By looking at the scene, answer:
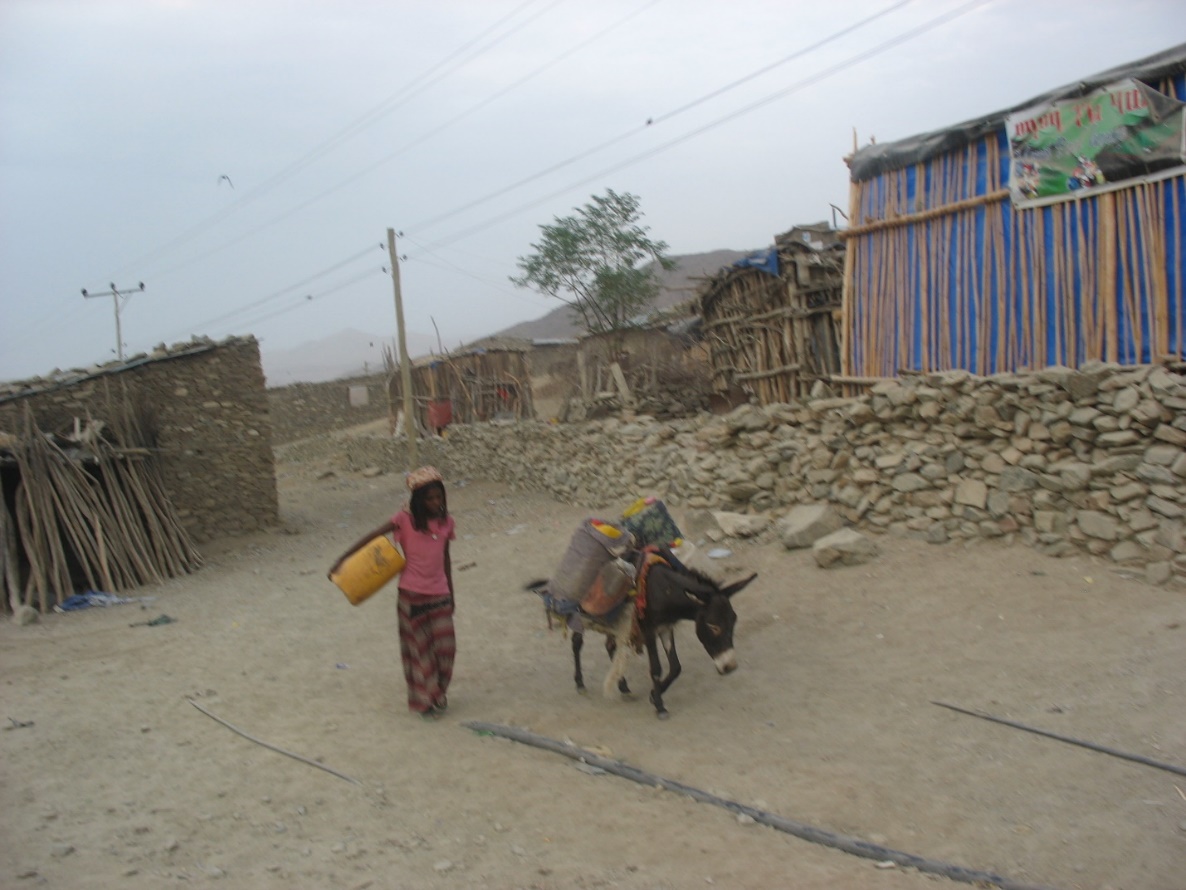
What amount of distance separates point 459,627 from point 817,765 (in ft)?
14.7

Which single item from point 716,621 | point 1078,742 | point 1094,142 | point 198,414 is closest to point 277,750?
point 716,621

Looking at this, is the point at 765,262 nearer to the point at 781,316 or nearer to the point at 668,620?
the point at 781,316

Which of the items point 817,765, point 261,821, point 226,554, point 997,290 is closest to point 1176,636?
point 817,765

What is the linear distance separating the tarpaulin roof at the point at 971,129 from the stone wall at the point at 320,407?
19.9 meters

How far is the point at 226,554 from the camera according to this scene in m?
12.9

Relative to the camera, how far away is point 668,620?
218 inches

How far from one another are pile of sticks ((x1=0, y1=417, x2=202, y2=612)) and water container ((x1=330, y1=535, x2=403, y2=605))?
6309mm

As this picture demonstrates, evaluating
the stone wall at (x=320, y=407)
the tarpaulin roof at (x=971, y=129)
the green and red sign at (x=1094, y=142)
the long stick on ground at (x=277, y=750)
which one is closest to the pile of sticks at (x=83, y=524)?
the long stick on ground at (x=277, y=750)

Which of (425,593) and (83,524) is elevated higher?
(83,524)

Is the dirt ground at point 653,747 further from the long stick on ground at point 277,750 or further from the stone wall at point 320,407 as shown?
the stone wall at point 320,407

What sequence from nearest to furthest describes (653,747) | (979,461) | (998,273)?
(653,747) → (979,461) → (998,273)

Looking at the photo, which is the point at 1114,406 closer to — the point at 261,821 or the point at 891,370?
the point at 891,370

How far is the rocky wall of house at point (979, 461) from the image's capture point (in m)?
6.62

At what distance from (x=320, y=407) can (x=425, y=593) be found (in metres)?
23.2
